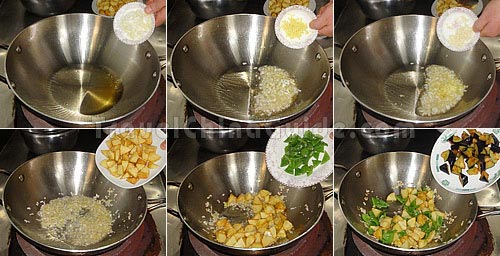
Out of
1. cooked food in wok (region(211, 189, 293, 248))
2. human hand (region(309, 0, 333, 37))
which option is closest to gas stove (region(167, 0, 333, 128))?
human hand (region(309, 0, 333, 37))

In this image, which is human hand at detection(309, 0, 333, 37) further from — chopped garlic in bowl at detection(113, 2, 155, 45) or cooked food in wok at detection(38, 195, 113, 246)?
cooked food in wok at detection(38, 195, 113, 246)

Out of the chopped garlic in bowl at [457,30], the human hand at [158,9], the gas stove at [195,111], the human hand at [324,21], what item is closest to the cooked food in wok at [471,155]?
the chopped garlic in bowl at [457,30]

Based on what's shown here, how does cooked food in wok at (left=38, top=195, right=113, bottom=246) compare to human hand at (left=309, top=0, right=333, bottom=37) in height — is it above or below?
below

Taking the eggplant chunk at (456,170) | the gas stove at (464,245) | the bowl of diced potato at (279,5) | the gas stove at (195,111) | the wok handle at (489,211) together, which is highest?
the bowl of diced potato at (279,5)

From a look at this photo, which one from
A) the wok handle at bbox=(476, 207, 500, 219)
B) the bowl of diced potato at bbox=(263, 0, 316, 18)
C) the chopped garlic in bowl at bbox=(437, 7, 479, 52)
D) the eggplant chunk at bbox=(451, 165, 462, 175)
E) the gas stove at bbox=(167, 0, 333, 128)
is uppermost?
the bowl of diced potato at bbox=(263, 0, 316, 18)

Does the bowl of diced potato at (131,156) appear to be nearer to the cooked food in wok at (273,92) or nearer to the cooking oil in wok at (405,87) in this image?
the cooked food in wok at (273,92)

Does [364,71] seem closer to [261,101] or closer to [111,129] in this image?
[261,101]
